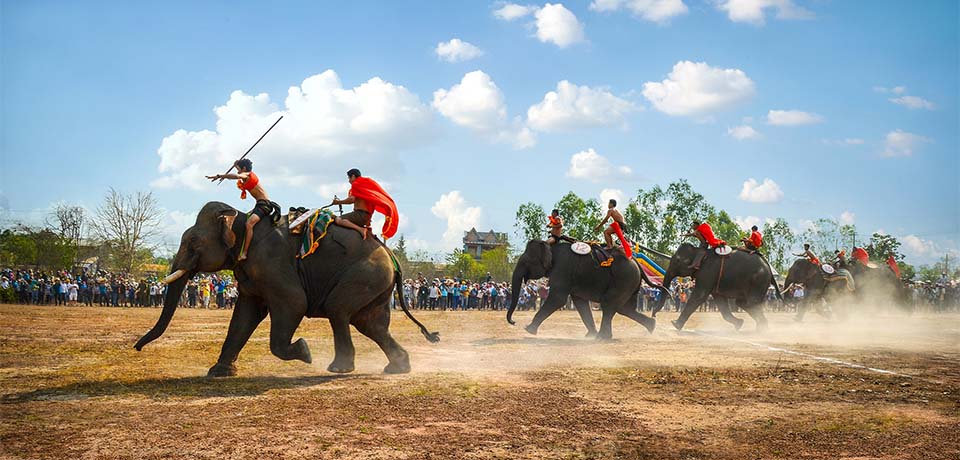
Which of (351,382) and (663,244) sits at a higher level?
(663,244)

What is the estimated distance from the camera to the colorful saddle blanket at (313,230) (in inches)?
383

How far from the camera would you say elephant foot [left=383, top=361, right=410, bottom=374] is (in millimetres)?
10414

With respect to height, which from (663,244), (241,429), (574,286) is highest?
(663,244)

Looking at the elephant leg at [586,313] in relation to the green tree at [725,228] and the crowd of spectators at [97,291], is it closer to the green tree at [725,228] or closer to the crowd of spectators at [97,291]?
the crowd of spectators at [97,291]

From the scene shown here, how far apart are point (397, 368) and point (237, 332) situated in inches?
90.8

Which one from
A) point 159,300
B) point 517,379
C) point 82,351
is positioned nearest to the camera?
point 517,379

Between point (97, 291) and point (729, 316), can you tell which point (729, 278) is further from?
point (97, 291)

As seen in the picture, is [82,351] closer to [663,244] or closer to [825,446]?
[825,446]

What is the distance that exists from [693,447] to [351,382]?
477 cm

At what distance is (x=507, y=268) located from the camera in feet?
274

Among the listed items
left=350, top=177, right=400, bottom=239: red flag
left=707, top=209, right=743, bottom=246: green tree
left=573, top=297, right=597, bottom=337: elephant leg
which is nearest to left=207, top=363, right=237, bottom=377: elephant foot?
left=350, top=177, right=400, bottom=239: red flag

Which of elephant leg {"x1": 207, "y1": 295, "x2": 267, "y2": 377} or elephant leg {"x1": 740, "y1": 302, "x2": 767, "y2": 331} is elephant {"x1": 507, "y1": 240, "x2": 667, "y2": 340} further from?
elephant leg {"x1": 207, "y1": 295, "x2": 267, "y2": 377}

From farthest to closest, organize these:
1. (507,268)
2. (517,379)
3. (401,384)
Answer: (507,268) → (517,379) → (401,384)

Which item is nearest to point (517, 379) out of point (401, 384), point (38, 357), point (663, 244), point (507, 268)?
point (401, 384)
